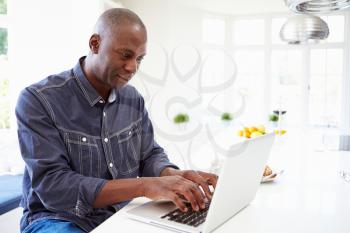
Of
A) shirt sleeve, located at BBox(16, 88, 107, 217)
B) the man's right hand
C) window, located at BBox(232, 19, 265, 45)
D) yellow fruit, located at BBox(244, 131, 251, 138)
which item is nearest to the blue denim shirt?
shirt sleeve, located at BBox(16, 88, 107, 217)

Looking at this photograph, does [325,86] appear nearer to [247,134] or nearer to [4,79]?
[247,134]

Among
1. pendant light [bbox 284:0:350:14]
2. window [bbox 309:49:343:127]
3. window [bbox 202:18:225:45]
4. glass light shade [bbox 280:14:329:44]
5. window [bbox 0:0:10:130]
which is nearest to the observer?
pendant light [bbox 284:0:350:14]

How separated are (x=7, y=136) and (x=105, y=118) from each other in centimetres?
242

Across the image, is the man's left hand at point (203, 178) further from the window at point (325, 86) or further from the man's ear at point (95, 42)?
the window at point (325, 86)

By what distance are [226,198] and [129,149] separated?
2.03 feet

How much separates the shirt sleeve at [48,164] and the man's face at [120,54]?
9.9 inches

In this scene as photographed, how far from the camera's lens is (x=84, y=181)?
1181mm

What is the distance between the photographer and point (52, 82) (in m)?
1.40

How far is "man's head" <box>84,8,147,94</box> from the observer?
135 centimetres

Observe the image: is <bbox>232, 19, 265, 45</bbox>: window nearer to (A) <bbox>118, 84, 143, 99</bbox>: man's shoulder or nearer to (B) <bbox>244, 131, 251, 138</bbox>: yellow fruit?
(B) <bbox>244, 131, 251, 138</bbox>: yellow fruit

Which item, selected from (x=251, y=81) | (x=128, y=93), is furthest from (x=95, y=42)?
(x=251, y=81)

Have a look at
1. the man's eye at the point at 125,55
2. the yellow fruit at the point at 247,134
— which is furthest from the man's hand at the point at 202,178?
the yellow fruit at the point at 247,134

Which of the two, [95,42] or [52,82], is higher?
[95,42]

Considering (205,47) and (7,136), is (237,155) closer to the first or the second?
(7,136)
